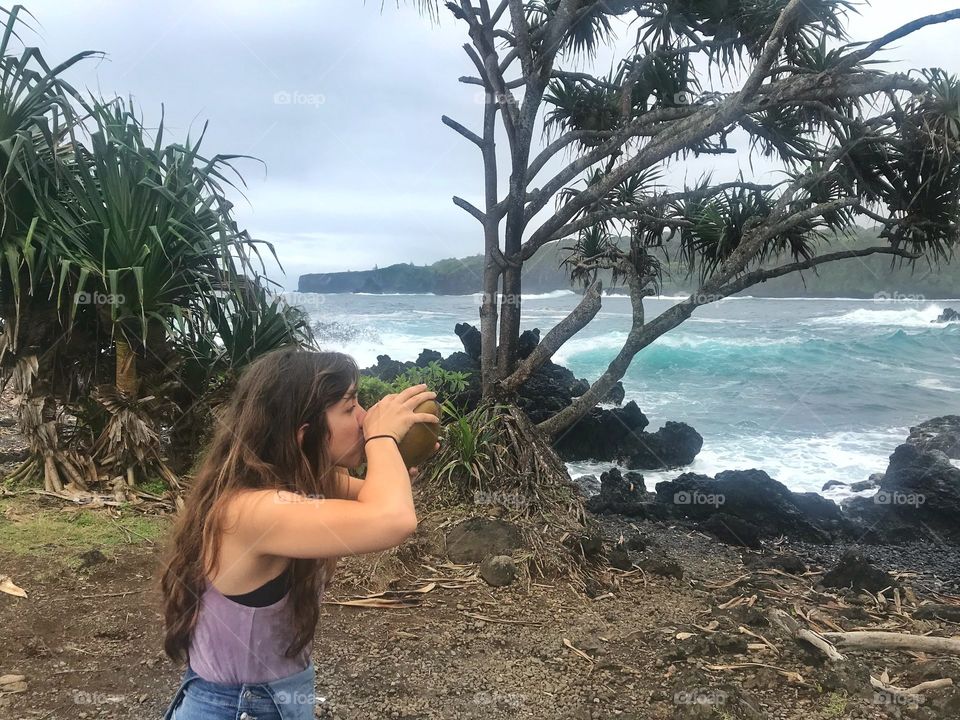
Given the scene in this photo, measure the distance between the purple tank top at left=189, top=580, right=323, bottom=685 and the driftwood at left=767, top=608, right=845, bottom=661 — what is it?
2788mm

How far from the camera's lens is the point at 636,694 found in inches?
125

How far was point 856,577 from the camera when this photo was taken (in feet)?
16.5

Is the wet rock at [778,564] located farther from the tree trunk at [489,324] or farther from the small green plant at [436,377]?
the small green plant at [436,377]

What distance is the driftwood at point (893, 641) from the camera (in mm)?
3546

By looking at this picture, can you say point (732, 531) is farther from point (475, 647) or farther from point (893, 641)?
point (475, 647)

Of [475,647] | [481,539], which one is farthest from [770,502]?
[475,647]

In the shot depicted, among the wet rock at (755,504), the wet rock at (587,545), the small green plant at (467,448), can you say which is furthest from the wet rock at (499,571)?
the wet rock at (755,504)

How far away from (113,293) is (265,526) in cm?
345

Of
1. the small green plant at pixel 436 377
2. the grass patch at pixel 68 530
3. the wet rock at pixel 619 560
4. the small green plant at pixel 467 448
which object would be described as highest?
the small green plant at pixel 436 377

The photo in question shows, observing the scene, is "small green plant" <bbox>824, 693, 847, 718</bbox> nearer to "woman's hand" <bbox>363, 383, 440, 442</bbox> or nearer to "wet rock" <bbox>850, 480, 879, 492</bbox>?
"woman's hand" <bbox>363, 383, 440, 442</bbox>

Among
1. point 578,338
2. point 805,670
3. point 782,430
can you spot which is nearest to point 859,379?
point 782,430

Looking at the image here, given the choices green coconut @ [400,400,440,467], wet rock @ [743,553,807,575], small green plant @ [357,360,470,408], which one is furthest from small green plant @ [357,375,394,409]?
green coconut @ [400,400,440,467]

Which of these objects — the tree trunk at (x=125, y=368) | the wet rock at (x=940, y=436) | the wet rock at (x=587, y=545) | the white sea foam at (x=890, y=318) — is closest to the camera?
the wet rock at (x=587, y=545)

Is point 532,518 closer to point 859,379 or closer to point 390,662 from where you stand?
point 390,662
